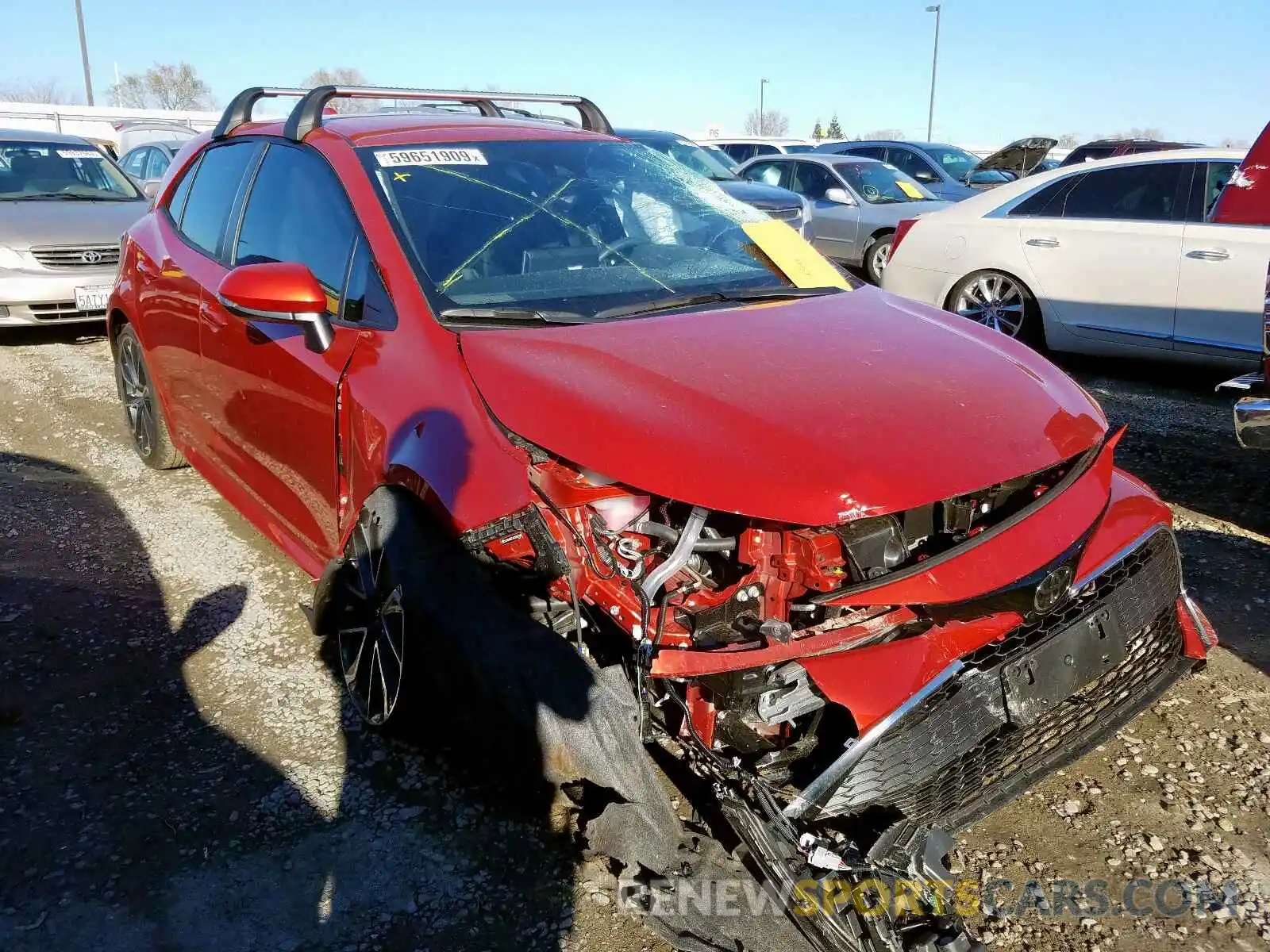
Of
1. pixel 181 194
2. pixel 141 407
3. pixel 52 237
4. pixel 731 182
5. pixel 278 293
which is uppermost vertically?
pixel 181 194

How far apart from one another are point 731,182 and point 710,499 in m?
9.36

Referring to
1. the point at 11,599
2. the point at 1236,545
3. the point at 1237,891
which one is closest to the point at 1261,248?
the point at 1236,545

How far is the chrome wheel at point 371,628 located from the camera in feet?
8.87

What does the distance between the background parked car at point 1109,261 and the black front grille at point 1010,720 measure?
4226mm

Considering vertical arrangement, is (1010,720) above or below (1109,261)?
below

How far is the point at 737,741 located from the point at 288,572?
8.17ft

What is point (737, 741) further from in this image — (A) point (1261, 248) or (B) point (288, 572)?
(A) point (1261, 248)

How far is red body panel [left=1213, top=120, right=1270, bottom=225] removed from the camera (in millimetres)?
4773

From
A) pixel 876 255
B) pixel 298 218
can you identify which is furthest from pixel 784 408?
pixel 876 255

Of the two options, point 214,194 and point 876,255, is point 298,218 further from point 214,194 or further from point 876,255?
point 876,255

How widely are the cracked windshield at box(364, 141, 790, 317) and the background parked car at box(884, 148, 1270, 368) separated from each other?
13.0ft

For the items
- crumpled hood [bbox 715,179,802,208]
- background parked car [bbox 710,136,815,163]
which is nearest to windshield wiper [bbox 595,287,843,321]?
crumpled hood [bbox 715,179,802,208]

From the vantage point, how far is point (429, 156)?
3.24 meters

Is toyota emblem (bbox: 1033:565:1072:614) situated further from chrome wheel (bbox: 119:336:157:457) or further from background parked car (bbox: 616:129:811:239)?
background parked car (bbox: 616:129:811:239)
